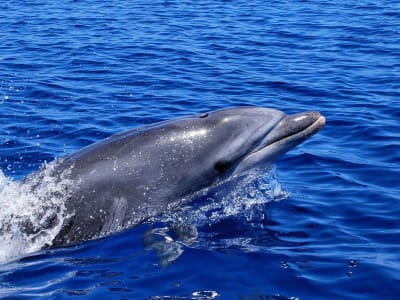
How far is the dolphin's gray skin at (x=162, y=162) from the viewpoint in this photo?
426 inches

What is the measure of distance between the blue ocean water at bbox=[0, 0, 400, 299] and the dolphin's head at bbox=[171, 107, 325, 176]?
780mm

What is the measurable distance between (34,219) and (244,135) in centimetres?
327

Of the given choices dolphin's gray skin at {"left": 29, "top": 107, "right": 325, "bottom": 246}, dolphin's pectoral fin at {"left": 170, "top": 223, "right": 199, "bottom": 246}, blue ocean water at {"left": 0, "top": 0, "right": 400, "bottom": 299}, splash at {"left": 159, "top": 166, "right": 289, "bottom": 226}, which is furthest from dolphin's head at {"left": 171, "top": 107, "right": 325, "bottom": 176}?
dolphin's pectoral fin at {"left": 170, "top": 223, "right": 199, "bottom": 246}

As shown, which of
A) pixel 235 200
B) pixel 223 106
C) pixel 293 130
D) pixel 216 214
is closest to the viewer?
pixel 293 130

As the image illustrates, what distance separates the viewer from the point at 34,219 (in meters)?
10.7

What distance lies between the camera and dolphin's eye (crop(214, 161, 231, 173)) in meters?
11.5

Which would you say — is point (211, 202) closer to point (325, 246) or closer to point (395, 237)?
point (325, 246)

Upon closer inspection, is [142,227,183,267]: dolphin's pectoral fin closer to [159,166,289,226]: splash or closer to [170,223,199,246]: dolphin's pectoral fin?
[170,223,199,246]: dolphin's pectoral fin

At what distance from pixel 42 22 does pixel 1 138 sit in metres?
15.4

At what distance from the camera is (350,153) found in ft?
50.6

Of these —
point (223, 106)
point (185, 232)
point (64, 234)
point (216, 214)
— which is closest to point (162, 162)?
point (185, 232)

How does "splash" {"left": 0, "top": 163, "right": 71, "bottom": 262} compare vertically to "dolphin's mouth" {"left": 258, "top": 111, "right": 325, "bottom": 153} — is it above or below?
below

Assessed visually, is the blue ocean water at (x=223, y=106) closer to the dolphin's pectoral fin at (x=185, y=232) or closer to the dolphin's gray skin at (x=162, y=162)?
the dolphin's pectoral fin at (x=185, y=232)

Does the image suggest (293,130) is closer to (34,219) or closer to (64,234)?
(64,234)
